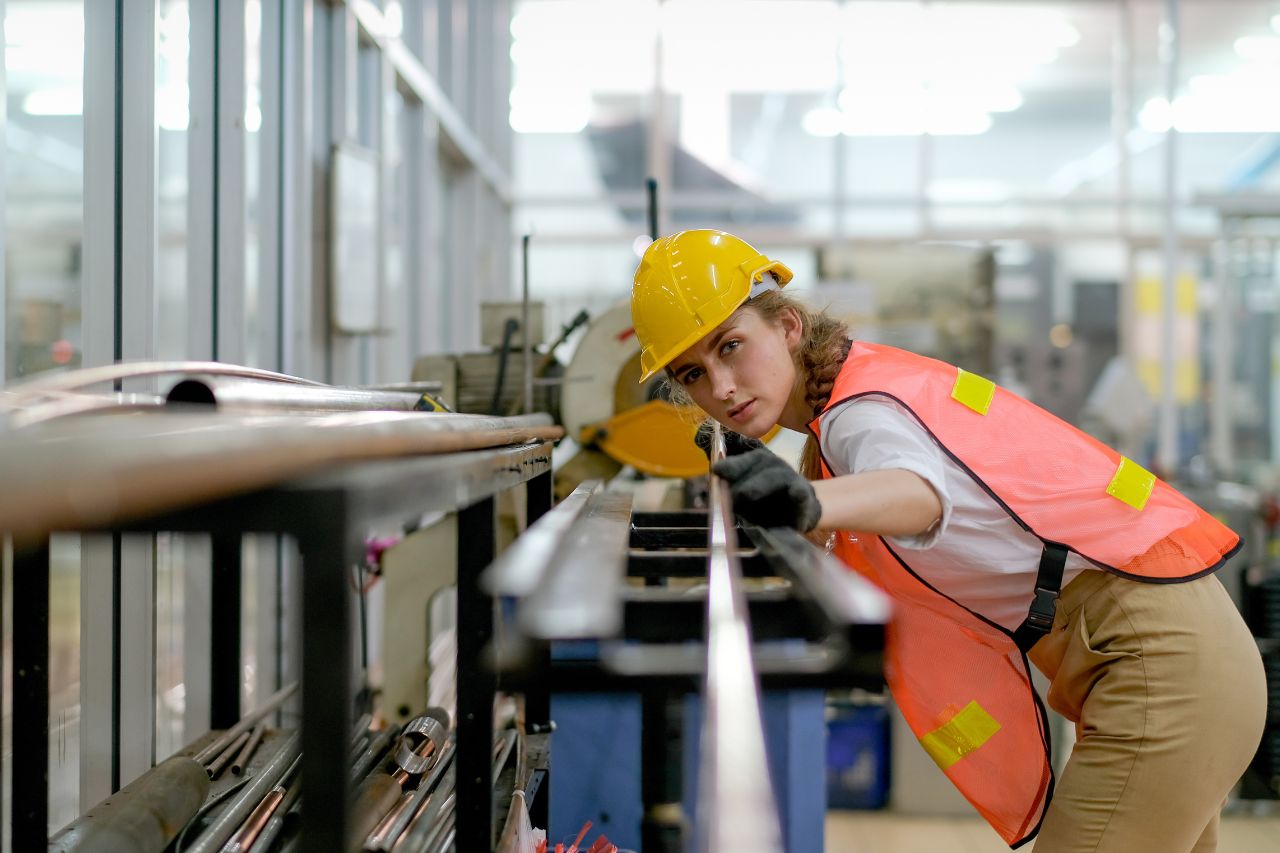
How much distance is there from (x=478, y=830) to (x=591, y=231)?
5497 mm

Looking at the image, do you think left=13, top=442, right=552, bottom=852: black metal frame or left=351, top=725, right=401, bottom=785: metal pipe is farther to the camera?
left=351, top=725, right=401, bottom=785: metal pipe

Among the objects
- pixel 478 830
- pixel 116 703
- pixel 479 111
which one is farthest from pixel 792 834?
pixel 479 111

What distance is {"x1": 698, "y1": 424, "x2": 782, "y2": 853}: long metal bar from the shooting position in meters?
0.60

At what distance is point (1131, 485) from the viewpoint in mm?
1494

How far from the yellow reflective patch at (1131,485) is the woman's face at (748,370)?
0.47 m

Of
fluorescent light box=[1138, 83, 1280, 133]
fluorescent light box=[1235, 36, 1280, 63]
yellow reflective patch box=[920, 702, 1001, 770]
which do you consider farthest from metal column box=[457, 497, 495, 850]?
fluorescent light box=[1235, 36, 1280, 63]

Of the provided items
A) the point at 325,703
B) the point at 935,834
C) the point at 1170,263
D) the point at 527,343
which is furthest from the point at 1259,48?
the point at 325,703

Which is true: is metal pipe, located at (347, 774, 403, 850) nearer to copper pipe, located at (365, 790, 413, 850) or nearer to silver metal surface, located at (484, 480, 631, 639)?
copper pipe, located at (365, 790, 413, 850)

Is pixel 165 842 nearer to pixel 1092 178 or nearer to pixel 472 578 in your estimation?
pixel 472 578

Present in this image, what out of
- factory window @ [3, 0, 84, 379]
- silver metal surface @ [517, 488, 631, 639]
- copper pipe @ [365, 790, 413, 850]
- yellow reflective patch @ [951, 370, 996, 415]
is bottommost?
copper pipe @ [365, 790, 413, 850]

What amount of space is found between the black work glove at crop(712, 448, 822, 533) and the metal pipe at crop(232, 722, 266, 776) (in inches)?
39.6

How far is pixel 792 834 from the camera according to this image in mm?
2311

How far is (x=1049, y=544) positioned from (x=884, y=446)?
1.24 ft

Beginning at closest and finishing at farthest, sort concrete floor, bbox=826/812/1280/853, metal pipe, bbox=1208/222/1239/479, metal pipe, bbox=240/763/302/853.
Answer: metal pipe, bbox=240/763/302/853
concrete floor, bbox=826/812/1280/853
metal pipe, bbox=1208/222/1239/479
